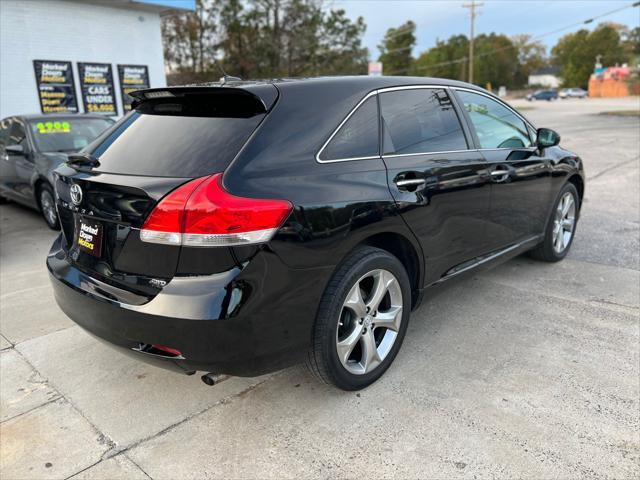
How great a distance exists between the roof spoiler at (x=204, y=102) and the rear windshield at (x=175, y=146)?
0.04 metres

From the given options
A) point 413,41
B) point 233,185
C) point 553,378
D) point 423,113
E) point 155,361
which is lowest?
point 553,378

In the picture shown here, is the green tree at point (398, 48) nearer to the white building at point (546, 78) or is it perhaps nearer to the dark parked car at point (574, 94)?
the dark parked car at point (574, 94)

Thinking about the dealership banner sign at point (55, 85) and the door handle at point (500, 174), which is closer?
the door handle at point (500, 174)

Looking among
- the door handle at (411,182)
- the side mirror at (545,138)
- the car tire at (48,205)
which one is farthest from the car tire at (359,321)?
the car tire at (48,205)

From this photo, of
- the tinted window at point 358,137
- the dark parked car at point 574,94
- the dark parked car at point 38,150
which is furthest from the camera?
the dark parked car at point 574,94

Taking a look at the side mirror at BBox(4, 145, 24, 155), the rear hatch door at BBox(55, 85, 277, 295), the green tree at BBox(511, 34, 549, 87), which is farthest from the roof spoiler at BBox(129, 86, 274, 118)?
the green tree at BBox(511, 34, 549, 87)

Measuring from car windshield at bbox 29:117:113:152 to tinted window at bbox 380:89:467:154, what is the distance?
220 inches

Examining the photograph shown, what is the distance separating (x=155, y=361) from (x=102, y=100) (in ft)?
41.6

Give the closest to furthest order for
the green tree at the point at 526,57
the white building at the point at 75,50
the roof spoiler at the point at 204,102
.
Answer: the roof spoiler at the point at 204,102
the white building at the point at 75,50
the green tree at the point at 526,57

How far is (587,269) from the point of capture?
481 cm

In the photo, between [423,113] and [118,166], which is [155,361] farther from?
[423,113]

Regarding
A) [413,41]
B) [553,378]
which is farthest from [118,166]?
[413,41]

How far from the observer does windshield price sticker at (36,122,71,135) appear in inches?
285

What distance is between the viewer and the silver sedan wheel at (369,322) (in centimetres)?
273
